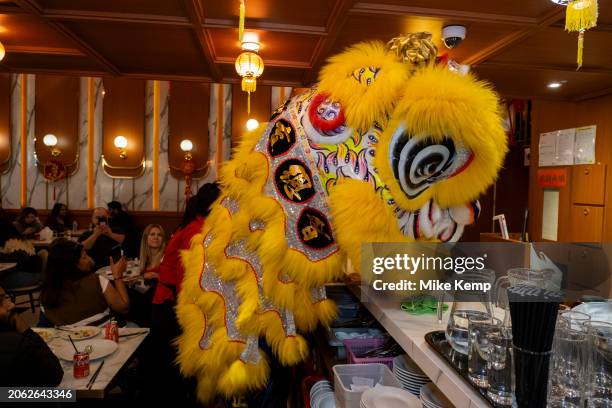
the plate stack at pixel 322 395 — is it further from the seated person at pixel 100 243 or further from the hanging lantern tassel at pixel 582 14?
the seated person at pixel 100 243

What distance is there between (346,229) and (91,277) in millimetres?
2404

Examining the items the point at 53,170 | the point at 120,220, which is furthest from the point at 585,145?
the point at 53,170

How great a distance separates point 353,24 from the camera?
11.6 ft

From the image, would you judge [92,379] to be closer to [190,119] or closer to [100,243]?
[100,243]

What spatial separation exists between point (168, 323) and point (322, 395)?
5.74ft

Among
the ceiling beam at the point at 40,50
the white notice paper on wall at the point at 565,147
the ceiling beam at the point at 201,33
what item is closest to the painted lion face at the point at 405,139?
the ceiling beam at the point at 201,33

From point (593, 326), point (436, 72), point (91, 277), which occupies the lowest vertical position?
point (91, 277)

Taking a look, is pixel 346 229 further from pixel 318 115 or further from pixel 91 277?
pixel 91 277

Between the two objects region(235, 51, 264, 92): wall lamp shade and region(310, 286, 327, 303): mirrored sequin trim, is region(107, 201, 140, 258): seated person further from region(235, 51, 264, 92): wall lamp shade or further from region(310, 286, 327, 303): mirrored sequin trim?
region(310, 286, 327, 303): mirrored sequin trim

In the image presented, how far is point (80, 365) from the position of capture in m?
2.02

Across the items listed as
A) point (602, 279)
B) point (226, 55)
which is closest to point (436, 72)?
point (602, 279)

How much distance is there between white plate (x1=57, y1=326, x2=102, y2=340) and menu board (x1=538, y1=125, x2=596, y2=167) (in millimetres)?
4840

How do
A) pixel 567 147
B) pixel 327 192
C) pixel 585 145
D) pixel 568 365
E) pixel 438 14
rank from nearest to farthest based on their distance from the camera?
pixel 568 365 → pixel 327 192 → pixel 438 14 → pixel 585 145 → pixel 567 147

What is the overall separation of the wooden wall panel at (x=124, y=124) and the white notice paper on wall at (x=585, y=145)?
6.28 metres
